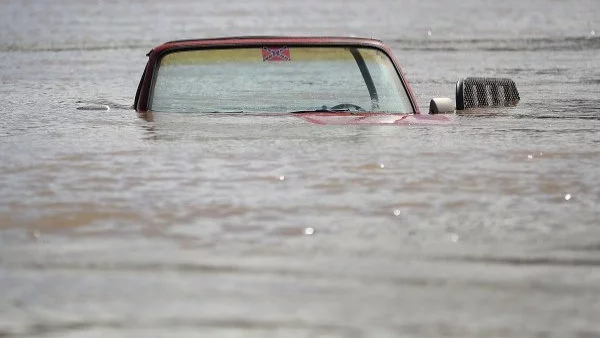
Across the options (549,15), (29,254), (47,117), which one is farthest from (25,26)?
(29,254)

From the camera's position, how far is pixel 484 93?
14586 millimetres

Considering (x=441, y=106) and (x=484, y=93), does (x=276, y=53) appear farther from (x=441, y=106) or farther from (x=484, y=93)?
(x=484, y=93)

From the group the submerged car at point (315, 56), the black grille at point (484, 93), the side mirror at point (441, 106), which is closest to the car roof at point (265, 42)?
the submerged car at point (315, 56)

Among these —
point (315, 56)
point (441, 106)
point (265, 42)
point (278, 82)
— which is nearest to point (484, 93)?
point (315, 56)

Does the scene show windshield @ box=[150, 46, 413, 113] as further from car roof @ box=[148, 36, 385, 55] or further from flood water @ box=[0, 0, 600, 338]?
flood water @ box=[0, 0, 600, 338]

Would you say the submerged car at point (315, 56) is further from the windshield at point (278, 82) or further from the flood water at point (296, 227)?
the flood water at point (296, 227)

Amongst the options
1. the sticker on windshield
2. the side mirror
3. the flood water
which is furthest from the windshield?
the flood water

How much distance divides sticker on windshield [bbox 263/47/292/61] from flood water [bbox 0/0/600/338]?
0.49 m

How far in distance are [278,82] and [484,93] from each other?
10757 mm

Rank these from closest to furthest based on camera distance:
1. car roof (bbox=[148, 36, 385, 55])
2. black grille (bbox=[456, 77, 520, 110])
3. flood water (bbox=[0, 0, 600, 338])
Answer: flood water (bbox=[0, 0, 600, 338]) < car roof (bbox=[148, 36, 385, 55]) < black grille (bbox=[456, 77, 520, 110])

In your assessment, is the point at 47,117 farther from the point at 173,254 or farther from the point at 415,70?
the point at 415,70

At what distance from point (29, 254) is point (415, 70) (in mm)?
23239

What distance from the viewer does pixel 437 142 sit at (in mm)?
11516

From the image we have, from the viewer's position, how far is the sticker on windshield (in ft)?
37.7
